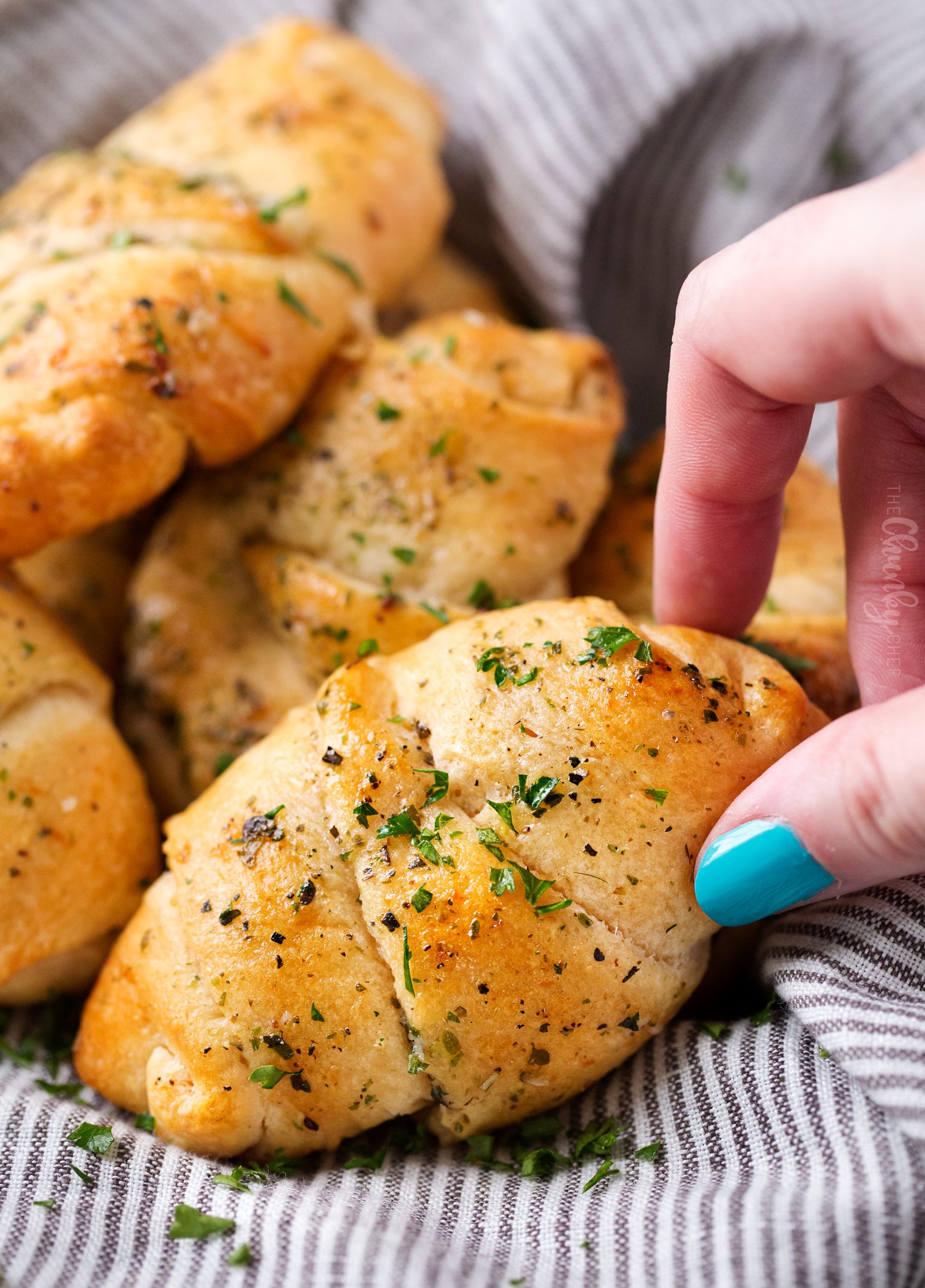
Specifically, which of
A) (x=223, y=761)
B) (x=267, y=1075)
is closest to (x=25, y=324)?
(x=223, y=761)

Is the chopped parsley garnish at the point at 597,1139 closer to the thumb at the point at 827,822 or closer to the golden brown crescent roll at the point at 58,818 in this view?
the thumb at the point at 827,822

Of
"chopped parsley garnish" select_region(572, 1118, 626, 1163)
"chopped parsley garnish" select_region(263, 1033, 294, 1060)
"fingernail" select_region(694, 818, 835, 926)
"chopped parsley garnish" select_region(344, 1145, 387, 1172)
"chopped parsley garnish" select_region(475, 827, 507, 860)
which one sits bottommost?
"chopped parsley garnish" select_region(572, 1118, 626, 1163)

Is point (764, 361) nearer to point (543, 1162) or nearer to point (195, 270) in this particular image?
point (195, 270)

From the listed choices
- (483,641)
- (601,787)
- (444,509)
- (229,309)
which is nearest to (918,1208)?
(601,787)

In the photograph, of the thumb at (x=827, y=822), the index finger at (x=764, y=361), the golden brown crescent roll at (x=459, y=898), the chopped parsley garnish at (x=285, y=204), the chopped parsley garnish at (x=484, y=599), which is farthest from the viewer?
the chopped parsley garnish at (x=285, y=204)

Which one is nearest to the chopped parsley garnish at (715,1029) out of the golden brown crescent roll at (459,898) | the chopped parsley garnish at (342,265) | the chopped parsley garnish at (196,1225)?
the golden brown crescent roll at (459,898)

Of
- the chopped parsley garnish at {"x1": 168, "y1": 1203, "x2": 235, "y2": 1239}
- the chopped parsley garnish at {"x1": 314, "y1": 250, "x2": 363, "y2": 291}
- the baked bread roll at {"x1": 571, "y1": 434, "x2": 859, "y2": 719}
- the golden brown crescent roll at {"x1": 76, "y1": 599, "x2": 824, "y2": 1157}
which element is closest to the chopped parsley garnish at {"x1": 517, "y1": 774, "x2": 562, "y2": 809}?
the golden brown crescent roll at {"x1": 76, "y1": 599, "x2": 824, "y2": 1157}

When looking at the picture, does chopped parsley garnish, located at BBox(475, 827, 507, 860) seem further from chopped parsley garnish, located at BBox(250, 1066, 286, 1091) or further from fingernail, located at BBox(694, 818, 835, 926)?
chopped parsley garnish, located at BBox(250, 1066, 286, 1091)
